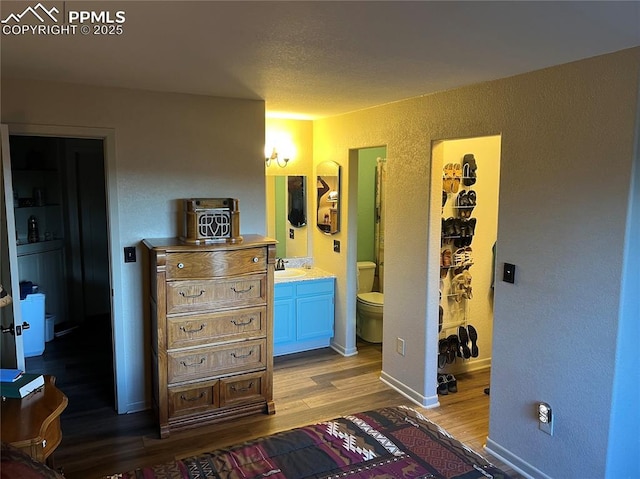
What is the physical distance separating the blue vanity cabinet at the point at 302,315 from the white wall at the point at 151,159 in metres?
1.09

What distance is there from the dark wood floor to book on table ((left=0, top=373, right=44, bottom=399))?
891 millimetres

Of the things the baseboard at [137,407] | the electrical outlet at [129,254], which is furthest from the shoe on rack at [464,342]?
the electrical outlet at [129,254]

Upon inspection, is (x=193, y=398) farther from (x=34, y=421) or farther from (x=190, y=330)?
(x=34, y=421)

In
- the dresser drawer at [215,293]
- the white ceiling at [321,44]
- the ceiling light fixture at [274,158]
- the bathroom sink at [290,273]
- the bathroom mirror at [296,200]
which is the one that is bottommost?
the bathroom sink at [290,273]

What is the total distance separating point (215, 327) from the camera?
3355 millimetres

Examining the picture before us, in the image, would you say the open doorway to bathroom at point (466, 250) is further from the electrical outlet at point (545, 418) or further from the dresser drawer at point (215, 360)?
the dresser drawer at point (215, 360)

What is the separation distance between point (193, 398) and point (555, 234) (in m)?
2.57

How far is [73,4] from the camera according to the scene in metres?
1.69

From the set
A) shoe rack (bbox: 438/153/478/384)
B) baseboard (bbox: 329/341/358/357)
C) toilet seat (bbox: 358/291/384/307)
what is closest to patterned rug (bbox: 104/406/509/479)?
shoe rack (bbox: 438/153/478/384)

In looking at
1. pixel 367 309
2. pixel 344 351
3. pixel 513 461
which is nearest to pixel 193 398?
pixel 344 351

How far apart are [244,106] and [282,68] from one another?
119 centimetres

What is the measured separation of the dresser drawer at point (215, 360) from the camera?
3281 millimetres

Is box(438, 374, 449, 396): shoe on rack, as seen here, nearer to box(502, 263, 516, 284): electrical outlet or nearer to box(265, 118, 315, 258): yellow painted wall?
box(502, 263, 516, 284): electrical outlet

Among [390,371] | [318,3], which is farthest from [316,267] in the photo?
[318,3]
